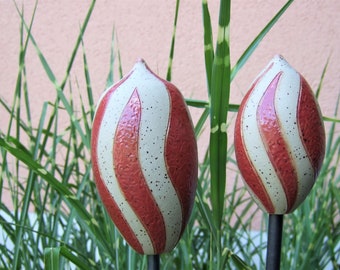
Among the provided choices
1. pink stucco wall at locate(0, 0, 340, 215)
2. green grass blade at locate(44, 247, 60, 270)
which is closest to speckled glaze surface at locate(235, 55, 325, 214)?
green grass blade at locate(44, 247, 60, 270)

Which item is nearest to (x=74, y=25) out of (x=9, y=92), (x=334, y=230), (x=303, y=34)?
(x=9, y=92)

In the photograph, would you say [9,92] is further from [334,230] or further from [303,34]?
[334,230]

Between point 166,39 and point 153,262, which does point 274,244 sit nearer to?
point 153,262

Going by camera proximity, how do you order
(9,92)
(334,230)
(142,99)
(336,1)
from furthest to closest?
(9,92), (336,1), (334,230), (142,99)

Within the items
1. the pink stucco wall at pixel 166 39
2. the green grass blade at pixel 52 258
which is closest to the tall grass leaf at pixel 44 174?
the green grass blade at pixel 52 258

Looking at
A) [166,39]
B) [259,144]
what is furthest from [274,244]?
[166,39]

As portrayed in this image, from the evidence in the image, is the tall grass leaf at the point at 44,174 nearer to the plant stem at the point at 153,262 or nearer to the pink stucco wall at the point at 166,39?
the plant stem at the point at 153,262

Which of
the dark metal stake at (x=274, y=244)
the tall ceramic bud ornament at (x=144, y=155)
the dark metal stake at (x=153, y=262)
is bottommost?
the dark metal stake at (x=153, y=262)
